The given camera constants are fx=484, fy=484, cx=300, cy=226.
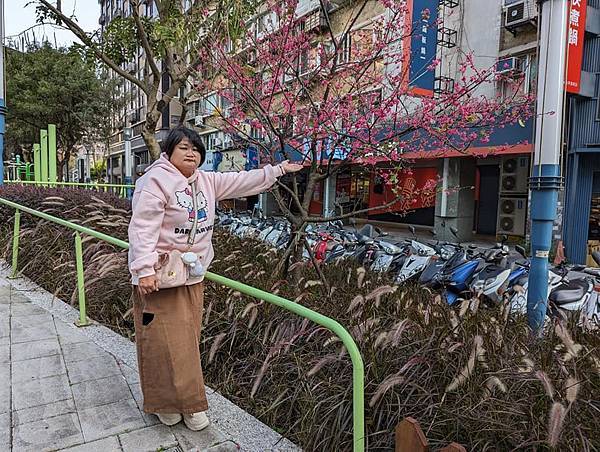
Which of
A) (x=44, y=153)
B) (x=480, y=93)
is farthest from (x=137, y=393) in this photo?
(x=44, y=153)

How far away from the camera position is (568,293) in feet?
14.2

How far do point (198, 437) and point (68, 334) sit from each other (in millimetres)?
2118

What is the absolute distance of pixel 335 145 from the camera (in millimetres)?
4504

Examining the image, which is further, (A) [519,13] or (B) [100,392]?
(A) [519,13]

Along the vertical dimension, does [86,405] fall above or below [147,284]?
below

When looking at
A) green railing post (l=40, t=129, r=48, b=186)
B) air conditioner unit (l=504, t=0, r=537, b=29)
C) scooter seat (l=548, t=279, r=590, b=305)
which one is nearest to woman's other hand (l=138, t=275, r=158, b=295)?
scooter seat (l=548, t=279, r=590, b=305)

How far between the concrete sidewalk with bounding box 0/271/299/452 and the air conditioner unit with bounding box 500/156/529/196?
1265cm

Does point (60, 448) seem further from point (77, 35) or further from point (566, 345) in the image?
point (77, 35)

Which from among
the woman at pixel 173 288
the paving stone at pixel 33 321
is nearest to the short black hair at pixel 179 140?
the woman at pixel 173 288

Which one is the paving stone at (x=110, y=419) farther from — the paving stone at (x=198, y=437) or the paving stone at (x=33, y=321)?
the paving stone at (x=33, y=321)

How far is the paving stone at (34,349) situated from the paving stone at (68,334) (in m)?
0.07

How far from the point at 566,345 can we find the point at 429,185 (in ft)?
7.43

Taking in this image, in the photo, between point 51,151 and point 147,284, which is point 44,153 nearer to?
point 51,151

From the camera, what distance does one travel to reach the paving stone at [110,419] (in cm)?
272
